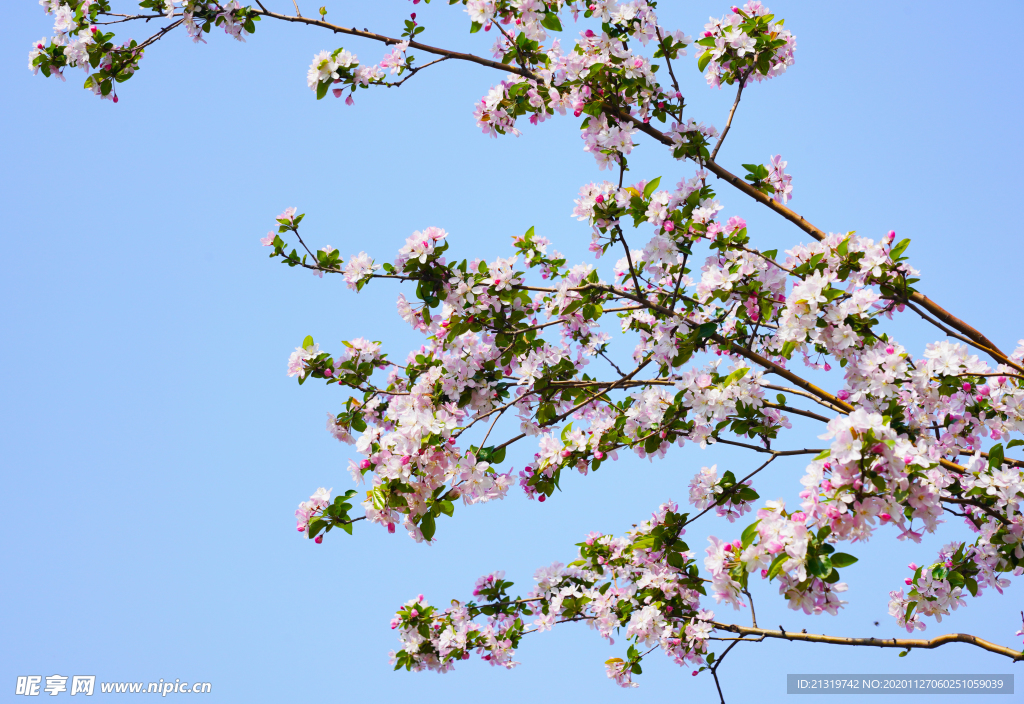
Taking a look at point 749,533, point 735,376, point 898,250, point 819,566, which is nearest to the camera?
point 819,566

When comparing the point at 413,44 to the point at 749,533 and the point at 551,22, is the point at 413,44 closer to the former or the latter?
the point at 551,22

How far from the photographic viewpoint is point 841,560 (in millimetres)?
2371

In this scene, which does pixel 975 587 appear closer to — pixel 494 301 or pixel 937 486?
pixel 937 486

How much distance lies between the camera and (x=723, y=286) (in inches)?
123

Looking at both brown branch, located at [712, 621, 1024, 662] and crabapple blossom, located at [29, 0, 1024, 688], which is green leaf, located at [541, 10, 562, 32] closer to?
crabapple blossom, located at [29, 0, 1024, 688]

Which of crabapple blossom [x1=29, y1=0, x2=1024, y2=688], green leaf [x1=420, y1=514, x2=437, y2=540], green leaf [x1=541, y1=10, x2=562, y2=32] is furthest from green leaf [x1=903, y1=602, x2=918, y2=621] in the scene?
green leaf [x1=541, y1=10, x2=562, y2=32]

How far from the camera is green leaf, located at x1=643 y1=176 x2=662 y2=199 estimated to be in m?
3.28

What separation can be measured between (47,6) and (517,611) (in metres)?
5.21

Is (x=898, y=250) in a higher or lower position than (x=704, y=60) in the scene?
lower

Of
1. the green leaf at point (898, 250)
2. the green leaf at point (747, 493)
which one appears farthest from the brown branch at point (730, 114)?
the green leaf at point (747, 493)

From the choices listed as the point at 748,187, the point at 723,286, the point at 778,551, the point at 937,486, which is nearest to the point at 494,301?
the point at 723,286

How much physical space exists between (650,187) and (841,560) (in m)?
1.86

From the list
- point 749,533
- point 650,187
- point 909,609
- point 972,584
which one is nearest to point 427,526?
point 749,533

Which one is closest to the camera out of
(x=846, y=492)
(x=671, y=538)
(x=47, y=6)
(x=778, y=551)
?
(x=846, y=492)
